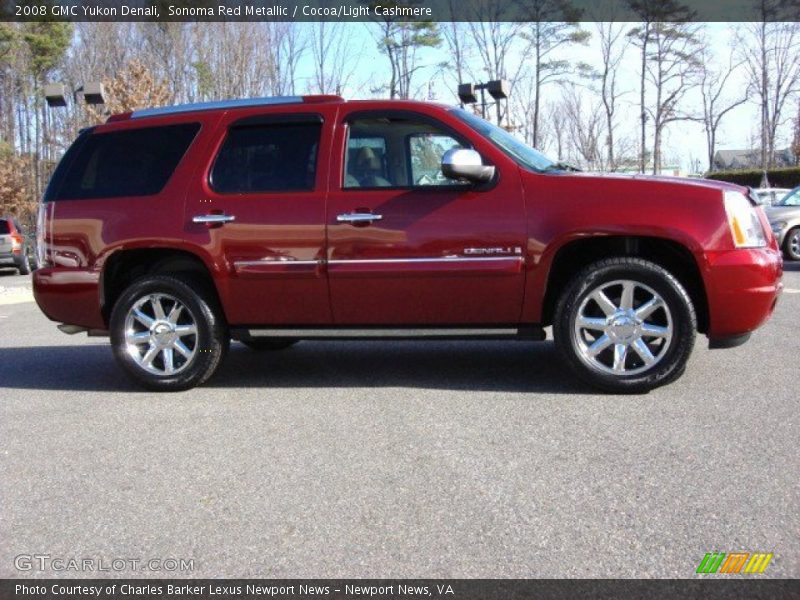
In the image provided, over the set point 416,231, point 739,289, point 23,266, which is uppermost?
point 416,231

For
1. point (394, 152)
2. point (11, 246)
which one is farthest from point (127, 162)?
point (11, 246)

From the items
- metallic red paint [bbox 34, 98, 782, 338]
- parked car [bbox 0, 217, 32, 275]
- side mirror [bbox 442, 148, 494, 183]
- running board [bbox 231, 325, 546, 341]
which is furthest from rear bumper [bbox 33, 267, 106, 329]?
parked car [bbox 0, 217, 32, 275]

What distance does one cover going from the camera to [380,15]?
34031 mm

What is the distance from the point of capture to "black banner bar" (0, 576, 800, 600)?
288 centimetres

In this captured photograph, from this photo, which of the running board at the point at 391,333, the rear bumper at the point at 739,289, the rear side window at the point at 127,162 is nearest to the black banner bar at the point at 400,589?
the rear bumper at the point at 739,289

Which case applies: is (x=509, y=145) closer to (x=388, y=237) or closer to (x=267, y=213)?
(x=388, y=237)

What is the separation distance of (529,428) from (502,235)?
131 cm

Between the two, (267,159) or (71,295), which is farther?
(71,295)

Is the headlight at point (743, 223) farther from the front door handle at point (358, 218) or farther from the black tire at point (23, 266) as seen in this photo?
the black tire at point (23, 266)

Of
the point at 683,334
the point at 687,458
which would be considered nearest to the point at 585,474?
the point at 687,458

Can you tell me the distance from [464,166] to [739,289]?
1812 millimetres

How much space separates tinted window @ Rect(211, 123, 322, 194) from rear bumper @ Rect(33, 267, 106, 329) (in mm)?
1175

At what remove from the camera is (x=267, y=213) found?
5.85 m

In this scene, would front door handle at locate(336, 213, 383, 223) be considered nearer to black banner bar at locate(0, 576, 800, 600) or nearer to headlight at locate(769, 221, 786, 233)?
black banner bar at locate(0, 576, 800, 600)
